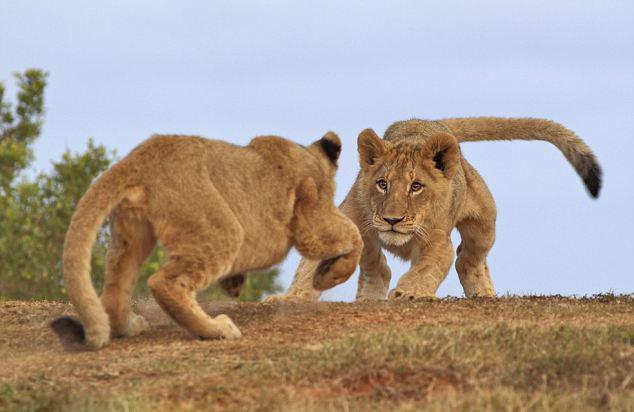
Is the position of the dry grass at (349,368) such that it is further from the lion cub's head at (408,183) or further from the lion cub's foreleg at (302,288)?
the lion cub's head at (408,183)

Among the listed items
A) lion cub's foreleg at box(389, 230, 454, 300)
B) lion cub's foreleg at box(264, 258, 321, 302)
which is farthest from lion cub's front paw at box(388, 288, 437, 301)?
lion cub's foreleg at box(264, 258, 321, 302)

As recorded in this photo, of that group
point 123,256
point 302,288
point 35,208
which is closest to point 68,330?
point 123,256

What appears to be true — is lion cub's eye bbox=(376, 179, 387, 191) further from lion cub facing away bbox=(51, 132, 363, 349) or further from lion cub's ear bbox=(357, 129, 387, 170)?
lion cub facing away bbox=(51, 132, 363, 349)

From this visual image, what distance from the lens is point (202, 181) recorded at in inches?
281

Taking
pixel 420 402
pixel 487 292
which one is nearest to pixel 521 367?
pixel 420 402

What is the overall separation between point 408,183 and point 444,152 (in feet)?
1.43

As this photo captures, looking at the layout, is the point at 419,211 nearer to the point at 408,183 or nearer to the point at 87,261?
the point at 408,183

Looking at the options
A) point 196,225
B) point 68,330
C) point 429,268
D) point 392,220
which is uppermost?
point 392,220

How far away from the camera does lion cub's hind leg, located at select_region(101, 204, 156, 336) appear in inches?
281

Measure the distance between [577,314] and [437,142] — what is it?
2.30m

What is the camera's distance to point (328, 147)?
841 centimetres

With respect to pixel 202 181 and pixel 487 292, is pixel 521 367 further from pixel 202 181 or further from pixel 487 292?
pixel 487 292

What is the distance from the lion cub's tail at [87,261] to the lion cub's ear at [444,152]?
146 inches

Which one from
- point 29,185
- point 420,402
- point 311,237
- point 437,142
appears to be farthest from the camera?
point 29,185
